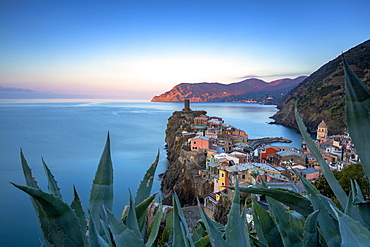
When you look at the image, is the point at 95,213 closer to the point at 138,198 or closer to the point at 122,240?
the point at 138,198

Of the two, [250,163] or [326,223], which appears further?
[250,163]

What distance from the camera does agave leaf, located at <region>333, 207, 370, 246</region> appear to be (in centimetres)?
38

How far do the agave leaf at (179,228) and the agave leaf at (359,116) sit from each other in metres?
0.48

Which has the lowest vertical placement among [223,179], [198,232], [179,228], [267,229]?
[223,179]

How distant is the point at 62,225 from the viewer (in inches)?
24.4

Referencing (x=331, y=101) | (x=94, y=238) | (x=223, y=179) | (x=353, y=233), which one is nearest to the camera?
(x=353, y=233)

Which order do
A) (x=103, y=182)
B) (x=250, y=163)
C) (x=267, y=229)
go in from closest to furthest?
1. (x=267, y=229)
2. (x=103, y=182)
3. (x=250, y=163)

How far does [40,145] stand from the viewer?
25328 millimetres

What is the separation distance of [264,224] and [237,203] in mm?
299

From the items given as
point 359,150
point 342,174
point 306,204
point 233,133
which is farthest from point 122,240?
point 233,133

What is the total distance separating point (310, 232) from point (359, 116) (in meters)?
0.32

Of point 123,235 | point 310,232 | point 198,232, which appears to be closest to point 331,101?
point 198,232

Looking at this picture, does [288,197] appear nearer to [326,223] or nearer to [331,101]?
[326,223]

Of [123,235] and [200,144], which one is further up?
[123,235]
